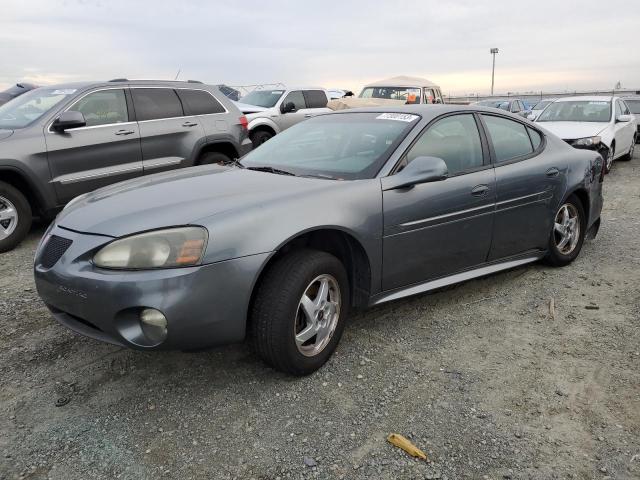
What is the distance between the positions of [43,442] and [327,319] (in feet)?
4.94

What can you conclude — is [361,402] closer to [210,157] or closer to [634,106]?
[210,157]

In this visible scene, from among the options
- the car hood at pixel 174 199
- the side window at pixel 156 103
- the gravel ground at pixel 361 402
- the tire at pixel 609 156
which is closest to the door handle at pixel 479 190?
the gravel ground at pixel 361 402

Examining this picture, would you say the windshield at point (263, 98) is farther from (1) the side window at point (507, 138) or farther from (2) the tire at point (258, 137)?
(1) the side window at point (507, 138)

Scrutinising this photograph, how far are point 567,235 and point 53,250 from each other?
4001 mm

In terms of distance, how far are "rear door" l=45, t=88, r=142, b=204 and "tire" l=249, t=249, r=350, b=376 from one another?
3865 millimetres

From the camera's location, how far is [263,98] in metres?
12.9

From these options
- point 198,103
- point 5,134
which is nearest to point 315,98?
point 198,103

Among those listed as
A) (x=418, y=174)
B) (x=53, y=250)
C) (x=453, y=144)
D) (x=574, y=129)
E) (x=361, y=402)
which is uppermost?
(x=453, y=144)

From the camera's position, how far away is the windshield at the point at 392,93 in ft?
45.5

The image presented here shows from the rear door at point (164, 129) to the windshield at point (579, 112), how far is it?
7129mm

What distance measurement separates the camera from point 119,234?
258 cm

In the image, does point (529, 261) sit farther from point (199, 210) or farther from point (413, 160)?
point (199, 210)

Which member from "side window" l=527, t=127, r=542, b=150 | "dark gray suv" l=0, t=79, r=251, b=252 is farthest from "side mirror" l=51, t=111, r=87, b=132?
"side window" l=527, t=127, r=542, b=150

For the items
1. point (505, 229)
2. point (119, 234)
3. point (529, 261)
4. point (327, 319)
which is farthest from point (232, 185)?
point (529, 261)
